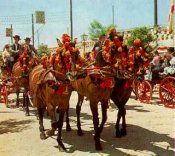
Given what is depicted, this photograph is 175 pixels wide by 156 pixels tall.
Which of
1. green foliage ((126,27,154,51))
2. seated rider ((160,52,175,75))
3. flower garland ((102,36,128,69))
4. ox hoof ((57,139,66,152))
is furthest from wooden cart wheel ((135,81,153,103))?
green foliage ((126,27,154,51))

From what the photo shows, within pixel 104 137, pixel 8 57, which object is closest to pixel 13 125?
pixel 104 137

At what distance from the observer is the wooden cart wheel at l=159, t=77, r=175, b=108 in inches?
479

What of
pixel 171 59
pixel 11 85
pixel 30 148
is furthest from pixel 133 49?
pixel 11 85

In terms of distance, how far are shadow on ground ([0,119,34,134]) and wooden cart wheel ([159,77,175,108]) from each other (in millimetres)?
4713

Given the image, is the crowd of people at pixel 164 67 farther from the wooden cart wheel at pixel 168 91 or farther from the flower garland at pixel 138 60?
the flower garland at pixel 138 60

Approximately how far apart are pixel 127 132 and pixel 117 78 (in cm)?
154

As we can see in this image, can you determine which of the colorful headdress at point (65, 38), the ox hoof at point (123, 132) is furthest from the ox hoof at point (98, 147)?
the colorful headdress at point (65, 38)

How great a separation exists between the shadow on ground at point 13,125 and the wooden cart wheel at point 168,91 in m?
4.71

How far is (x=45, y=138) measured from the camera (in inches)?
320

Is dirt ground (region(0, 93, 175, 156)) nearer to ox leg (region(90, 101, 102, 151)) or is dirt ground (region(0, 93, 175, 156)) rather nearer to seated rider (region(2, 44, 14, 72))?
A: ox leg (region(90, 101, 102, 151))

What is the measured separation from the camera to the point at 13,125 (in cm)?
1014

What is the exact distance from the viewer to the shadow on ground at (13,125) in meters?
9.42

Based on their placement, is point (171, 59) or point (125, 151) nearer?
point (125, 151)

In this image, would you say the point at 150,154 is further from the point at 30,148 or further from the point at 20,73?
the point at 20,73
